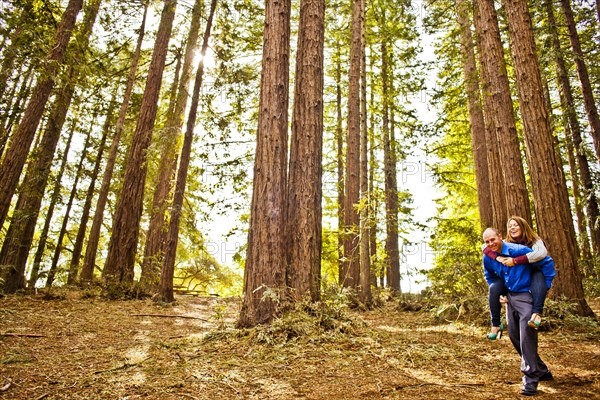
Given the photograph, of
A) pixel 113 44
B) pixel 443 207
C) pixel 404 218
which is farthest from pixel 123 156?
pixel 443 207

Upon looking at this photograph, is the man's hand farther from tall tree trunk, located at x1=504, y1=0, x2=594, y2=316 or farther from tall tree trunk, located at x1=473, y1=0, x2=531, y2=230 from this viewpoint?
tall tree trunk, located at x1=473, y1=0, x2=531, y2=230

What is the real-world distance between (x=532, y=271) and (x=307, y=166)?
4300mm

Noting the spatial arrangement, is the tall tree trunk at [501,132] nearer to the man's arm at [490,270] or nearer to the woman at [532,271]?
the woman at [532,271]

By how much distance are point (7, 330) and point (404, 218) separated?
13.2m

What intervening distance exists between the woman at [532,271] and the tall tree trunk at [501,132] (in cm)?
387

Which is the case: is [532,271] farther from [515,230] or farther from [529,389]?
[529,389]

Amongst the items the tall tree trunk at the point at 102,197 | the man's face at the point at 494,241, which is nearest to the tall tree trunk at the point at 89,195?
the tall tree trunk at the point at 102,197

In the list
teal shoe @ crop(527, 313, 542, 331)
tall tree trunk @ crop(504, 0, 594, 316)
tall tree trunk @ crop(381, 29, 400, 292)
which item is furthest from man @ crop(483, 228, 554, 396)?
tall tree trunk @ crop(381, 29, 400, 292)

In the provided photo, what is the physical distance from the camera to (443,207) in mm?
17891

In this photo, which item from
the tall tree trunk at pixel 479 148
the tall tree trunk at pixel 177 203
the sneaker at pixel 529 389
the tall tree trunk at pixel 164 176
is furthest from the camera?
the tall tree trunk at pixel 164 176

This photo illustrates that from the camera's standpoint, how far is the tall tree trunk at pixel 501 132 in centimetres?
761

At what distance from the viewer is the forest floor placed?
3629 mm

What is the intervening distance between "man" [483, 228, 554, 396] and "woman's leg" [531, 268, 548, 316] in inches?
2.0

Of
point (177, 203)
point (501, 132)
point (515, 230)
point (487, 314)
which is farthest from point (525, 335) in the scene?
point (177, 203)
